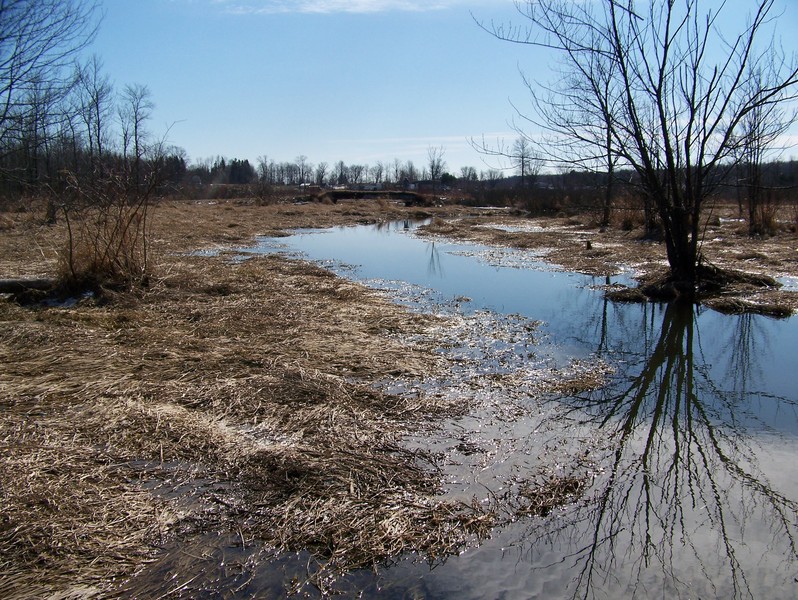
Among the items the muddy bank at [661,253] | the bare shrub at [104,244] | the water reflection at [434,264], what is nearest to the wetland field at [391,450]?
the bare shrub at [104,244]

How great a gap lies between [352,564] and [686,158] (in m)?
10.3

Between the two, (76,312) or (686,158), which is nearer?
(76,312)

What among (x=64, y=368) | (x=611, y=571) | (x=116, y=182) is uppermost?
(x=116, y=182)

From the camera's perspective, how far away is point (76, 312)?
25.1 ft

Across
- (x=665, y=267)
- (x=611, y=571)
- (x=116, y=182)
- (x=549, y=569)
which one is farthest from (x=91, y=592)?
(x=665, y=267)

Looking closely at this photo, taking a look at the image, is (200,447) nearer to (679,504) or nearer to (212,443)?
(212,443)

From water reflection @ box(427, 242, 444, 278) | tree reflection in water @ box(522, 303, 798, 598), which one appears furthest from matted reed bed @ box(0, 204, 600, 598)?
water reflection @ box(427, 242, 444, 278)

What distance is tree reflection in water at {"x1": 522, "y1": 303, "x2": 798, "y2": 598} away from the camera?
9.50ft

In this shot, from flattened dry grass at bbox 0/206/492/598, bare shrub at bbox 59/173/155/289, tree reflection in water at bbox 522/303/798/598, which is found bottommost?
tree reflection in water at bbox 522/303/798/598

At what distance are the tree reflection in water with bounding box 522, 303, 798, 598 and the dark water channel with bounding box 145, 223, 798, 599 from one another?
1 centimetres

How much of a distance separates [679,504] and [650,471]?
0.40 metres

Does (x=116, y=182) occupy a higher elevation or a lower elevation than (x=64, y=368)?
higher

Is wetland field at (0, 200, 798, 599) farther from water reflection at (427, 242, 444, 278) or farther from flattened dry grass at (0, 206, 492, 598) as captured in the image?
water reflection at (427, 242, 444, 278)

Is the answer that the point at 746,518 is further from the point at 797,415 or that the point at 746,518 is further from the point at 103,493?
the point at 103,493
